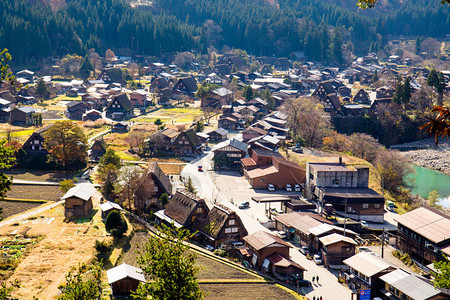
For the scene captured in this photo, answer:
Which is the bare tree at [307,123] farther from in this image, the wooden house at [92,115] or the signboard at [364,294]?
the signboard at [364,294]

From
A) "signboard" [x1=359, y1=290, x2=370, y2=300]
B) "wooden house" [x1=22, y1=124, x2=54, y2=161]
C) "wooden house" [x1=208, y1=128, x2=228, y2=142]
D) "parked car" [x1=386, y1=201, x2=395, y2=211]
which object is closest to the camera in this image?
"signboard" [x1=359, y1=290, x2=370, y2=300]

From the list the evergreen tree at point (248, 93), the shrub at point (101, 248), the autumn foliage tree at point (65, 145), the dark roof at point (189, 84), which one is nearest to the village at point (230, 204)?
the shrub at point (101, 248)

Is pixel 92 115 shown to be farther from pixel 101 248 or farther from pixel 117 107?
pixel 101 248

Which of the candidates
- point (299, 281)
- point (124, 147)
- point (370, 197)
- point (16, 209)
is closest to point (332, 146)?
point (370, 197)

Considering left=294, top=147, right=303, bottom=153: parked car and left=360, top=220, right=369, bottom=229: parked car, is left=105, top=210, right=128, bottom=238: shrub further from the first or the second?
left=294, top=147, right=303, bottom=153: parked car

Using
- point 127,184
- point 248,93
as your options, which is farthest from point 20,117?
point 248,93

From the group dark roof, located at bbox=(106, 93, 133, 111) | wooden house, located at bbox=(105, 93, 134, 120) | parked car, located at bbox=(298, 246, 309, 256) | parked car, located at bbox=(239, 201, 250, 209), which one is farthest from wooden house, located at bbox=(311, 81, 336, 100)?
parked car, located at bbox=(298, 246, 309, 256)
